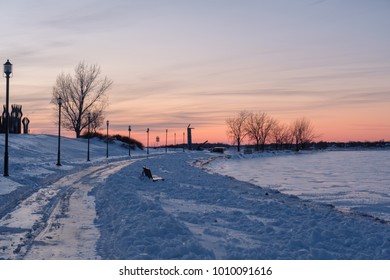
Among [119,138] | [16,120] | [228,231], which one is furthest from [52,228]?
[119,138]

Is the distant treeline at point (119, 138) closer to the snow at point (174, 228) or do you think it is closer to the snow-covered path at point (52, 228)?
the snow at point (174, 228)

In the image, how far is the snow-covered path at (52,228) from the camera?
7.95 metres

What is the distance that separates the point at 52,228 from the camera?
32.9ft

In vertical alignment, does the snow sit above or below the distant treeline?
below

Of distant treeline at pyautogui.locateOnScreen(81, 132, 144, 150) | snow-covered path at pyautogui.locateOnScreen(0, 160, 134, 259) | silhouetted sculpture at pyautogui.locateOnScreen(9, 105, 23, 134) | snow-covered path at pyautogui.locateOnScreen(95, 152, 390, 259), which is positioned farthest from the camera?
distant treeline at pyautogui.locateOnScreen(81, 132, 144, 150)

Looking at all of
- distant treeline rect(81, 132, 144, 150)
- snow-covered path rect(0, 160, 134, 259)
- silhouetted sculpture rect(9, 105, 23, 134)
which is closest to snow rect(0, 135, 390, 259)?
snow-covered path rect(0, 160, 134, 259)

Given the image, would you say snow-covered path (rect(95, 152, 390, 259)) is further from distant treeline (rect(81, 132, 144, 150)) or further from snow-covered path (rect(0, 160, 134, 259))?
distant treeline (rect(81, 132, 144, 150))

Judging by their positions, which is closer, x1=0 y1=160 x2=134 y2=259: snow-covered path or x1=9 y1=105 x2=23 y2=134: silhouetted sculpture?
x1=0 y1=160 x2=134 y2=259: snow-covered path

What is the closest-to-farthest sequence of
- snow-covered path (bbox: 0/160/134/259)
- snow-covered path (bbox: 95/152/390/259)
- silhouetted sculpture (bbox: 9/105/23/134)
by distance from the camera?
snow-covered path (bbox: 0/160/134/259) < snow-covered path (bbox: 95/152/390/259) < silhouetted sculpture (bbox: 9/105/23/134)

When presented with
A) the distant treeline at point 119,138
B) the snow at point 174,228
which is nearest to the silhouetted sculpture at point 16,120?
the distant treeline at point 119,138

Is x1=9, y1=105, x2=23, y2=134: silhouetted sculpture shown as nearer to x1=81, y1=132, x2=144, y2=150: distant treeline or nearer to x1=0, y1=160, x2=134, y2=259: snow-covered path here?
x1=81, y1=132, x2=144, y2=150: distant treeline

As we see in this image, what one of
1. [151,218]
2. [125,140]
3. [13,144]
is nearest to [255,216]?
[151,218]

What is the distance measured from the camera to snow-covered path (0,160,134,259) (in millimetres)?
7945
